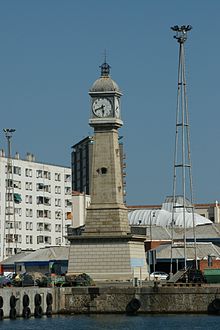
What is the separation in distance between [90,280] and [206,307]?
14.6 m

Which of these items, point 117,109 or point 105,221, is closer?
→ point 105,221

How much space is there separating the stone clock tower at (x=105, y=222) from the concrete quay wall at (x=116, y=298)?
1325cm

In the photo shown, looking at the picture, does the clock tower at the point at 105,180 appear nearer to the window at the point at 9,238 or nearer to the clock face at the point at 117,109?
the clock face at the point at 117,109

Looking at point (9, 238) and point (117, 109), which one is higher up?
point (117, 109)

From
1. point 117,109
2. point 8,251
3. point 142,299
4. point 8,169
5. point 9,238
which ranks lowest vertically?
point 142,299

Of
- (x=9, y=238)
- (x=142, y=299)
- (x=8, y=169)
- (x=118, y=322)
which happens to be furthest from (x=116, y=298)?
(x=9, y=238)

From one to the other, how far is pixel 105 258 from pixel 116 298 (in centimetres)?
1505

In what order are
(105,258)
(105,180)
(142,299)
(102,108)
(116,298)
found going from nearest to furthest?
(142,299) < (116,298) < (105,258) < (105,180) < (102,108)

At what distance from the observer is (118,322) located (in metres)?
98.2

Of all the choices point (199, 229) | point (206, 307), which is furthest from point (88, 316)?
point (199, 229)

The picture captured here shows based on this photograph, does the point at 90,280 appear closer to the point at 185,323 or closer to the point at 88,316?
the point at 88,316

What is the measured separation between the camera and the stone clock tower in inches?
4751

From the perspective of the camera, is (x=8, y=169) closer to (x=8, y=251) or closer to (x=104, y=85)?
(x=8, y=251)

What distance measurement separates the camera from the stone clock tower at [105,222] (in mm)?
120688
